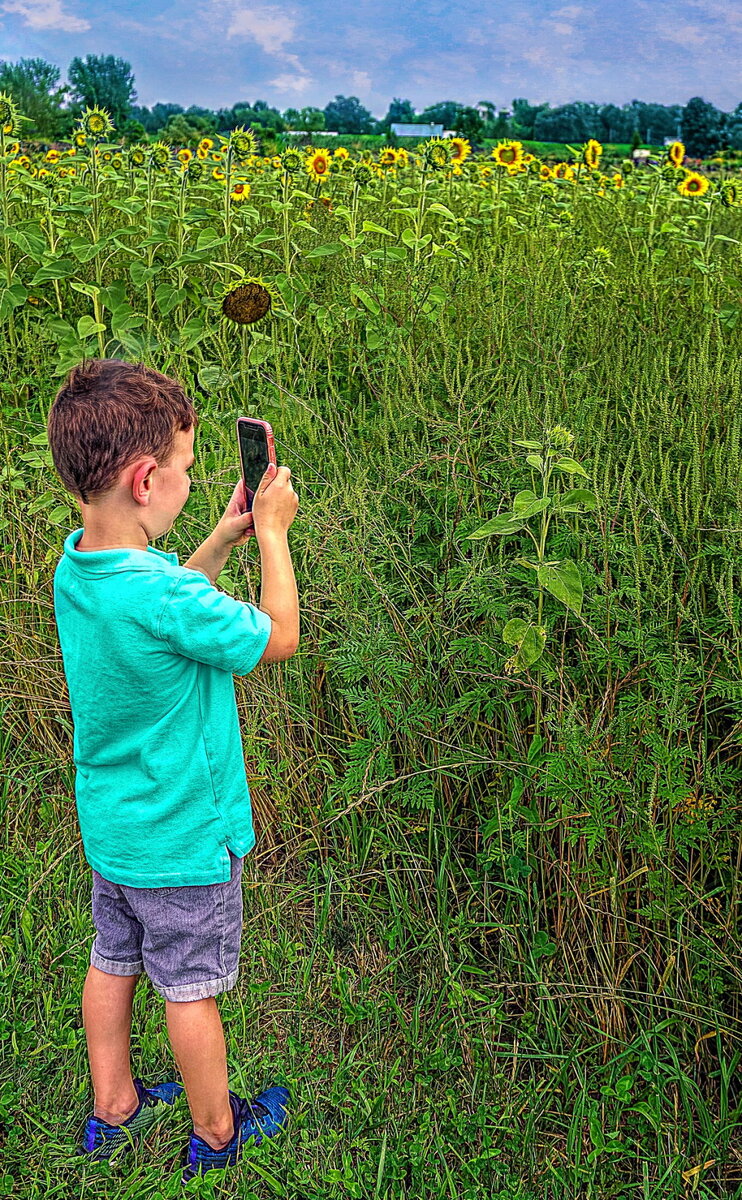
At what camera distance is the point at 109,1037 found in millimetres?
1801

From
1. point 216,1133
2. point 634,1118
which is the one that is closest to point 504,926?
point 634,1118

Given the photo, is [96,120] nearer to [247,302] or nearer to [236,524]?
[247,302]

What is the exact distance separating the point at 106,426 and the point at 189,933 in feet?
2.67

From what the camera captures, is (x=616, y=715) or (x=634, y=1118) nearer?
(x=634, y=1118)

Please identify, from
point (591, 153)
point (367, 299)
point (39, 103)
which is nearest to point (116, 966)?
point (367, 299)

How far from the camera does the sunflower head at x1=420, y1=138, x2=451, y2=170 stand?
378 centimetres

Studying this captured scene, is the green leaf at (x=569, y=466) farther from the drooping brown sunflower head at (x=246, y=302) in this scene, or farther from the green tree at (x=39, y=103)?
the green tree at (x=39, y=103)

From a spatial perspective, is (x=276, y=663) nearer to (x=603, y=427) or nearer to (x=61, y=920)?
(x=61, y=920)

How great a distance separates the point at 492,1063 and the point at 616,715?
67 centimetres

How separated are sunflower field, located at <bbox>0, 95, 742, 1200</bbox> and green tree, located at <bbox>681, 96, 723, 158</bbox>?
4.31 metres

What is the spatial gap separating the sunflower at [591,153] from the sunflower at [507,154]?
2.11 feet

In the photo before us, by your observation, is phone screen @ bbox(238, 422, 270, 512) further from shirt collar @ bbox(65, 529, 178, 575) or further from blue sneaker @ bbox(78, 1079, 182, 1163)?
blue sneaker @ bbox(78, 1079, 182, 1163)

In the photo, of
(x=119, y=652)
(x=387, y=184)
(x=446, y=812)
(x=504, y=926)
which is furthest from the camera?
(x=387, y=184)

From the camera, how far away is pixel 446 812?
2.22m
